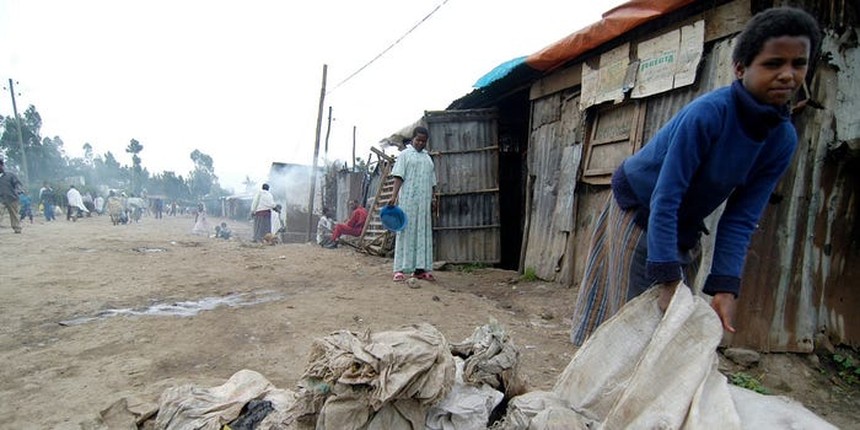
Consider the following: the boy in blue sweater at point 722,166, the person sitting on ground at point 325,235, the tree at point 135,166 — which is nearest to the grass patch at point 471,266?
the person sitting on ground at point 325,235

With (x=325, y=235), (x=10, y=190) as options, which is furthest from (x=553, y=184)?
(x=10, y=190)

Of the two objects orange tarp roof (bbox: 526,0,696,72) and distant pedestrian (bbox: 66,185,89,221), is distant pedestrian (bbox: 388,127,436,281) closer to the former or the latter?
orange tarp roof (bbox: 526,0,696,72)

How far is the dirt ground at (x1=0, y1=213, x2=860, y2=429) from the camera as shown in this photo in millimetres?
2293

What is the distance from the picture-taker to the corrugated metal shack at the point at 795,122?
2656 mm

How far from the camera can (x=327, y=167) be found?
16844 millimetres

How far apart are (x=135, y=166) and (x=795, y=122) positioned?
67.1 meters

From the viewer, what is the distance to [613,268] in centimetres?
166

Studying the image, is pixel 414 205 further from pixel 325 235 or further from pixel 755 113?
pixel 325 235

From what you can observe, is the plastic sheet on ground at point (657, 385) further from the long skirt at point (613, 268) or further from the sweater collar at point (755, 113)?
the sweater collar at point (755, 113)

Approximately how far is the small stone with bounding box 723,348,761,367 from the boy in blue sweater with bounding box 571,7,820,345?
1.73 meters

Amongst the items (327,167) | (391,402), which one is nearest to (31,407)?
(391,402)

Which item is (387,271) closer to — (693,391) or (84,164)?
(693,391)

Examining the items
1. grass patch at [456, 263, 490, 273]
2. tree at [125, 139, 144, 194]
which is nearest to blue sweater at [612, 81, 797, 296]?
grass patch at [456, 263, 490, 273]

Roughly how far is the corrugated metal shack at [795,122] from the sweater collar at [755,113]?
199cm
